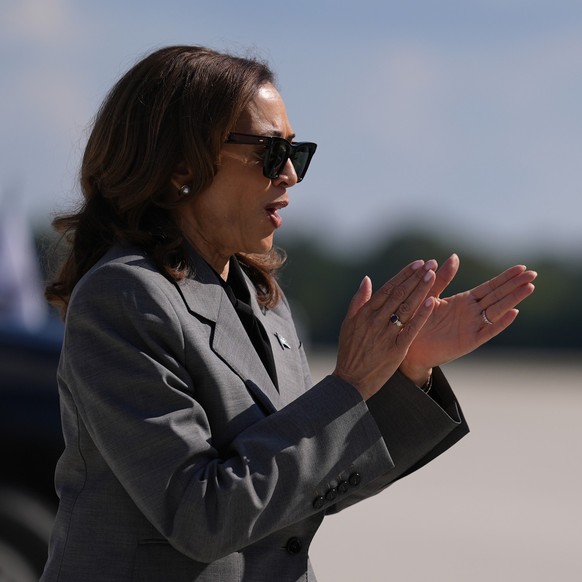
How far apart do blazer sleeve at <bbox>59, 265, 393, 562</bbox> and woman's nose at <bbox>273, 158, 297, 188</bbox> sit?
0.40m

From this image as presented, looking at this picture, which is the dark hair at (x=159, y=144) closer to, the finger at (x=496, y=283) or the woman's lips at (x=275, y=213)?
the woman's lips at (x=275, y=213)

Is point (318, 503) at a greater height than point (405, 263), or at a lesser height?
greater

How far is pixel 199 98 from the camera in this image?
2508 mm

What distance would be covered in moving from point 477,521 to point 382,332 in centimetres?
627

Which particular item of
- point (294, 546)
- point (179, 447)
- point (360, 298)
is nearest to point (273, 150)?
point (360, 298)

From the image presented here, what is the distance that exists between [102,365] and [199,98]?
2.00 ft

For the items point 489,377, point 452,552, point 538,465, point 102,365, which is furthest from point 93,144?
point 489,377

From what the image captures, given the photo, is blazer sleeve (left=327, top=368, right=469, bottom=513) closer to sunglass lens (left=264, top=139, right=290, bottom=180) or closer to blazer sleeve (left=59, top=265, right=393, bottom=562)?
blazer sleeve (left=59, top=265, right=393, bottom=562)

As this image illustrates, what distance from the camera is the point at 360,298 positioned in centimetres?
257

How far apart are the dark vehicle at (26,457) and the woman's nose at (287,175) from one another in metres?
2.46

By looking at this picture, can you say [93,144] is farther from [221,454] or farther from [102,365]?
[221,454]

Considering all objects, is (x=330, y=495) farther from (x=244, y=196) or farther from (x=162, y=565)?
(x=244, y=196)

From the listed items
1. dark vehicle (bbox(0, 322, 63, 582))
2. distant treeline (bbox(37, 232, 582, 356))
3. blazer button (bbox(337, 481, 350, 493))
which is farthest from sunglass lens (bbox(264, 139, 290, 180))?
distant treeline (bbox(37, 232, 582, 356))

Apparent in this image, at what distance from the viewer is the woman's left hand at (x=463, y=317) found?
2.73 meters
